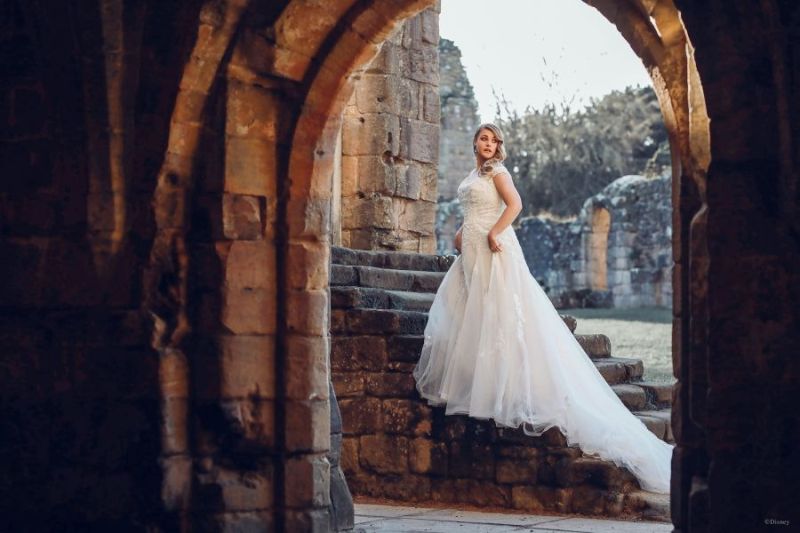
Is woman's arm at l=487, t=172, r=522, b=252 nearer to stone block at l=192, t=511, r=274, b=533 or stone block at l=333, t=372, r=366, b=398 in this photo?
stone block at l=333, t=372, r=366, b=398

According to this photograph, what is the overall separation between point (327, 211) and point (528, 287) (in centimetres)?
226

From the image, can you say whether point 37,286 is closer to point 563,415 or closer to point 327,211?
point 327,211

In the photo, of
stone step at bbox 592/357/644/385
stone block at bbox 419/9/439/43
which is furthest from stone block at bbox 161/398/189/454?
stone block at bbox 419/9/439/43

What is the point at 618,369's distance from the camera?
9.96 m

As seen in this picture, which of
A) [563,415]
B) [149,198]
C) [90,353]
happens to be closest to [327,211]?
[149,198]

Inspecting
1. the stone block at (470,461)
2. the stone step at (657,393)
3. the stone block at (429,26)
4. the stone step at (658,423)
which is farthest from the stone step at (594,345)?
the stone block at (429,26)

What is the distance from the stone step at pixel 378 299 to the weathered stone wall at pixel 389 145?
156 centimetres

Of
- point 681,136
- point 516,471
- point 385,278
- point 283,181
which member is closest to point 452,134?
point 385,278

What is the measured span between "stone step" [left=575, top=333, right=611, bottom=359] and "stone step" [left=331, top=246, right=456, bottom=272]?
130 centimetres

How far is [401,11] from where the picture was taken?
6.84 metres

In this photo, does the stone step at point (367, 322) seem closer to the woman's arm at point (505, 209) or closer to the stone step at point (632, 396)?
the woman's arm at point (505, 209)

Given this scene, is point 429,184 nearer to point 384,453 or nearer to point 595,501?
point 384,453

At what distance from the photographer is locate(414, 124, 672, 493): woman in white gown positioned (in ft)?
28.5

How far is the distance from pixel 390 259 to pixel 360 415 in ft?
5.92
